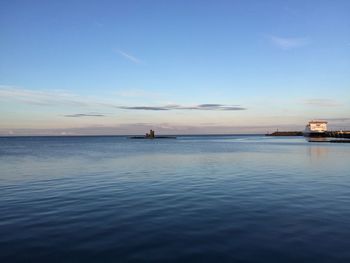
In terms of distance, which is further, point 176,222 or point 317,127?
point 317,127

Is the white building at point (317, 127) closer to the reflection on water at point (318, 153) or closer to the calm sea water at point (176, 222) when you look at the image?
the reflection on water at point (318, 153)

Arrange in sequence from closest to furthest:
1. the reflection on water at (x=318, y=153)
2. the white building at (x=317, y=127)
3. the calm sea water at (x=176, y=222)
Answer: the calm sea water at (x=176, y=222)
the reflection on water at (x=318, y=153)
the white building at (x=317, y=127)

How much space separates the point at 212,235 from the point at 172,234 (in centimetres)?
143

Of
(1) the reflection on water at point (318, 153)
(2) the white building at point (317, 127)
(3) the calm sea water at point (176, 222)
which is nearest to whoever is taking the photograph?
(3) the calm sea water at point (176, 222)

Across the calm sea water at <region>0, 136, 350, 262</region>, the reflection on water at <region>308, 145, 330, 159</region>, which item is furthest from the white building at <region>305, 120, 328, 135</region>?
the calm sea water at <region>0, 136, 350, 262</region>

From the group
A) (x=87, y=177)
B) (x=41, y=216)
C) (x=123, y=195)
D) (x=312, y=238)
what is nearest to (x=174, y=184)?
(x=123, y=195)

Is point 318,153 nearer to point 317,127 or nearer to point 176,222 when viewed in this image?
point 176,222

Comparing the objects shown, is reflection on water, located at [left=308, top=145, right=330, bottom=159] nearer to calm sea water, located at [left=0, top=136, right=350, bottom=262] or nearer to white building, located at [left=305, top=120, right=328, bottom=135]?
calm sea water, located at [left=0, top=136, right=350, bottom=262]

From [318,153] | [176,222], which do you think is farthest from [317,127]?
[176,222]

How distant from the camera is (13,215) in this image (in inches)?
531

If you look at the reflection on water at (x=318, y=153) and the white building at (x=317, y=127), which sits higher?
the white building at (x=317, y=127)

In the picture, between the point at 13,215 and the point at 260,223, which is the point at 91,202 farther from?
the point at 260,223

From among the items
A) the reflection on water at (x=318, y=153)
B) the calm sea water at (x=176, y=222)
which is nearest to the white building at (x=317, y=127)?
the reflection on water at (x=318, y=153)

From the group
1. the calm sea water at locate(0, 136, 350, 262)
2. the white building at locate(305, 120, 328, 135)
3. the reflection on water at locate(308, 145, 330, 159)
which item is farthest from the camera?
the white building at locate(305, 120, 328, 135)
